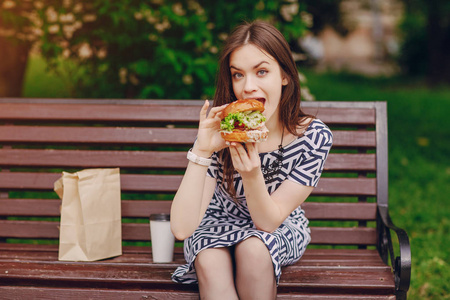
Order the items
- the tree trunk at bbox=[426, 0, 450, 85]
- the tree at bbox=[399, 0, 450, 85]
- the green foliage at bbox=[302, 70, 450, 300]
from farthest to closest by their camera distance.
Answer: the tree trunk at bbox=[426, 0, 450, 85] → the tree at bbox=[399, 0, 450, 85] → the green foliage at bbox=[302, 70, 450, 300]

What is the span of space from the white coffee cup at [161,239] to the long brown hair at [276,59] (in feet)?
1.39

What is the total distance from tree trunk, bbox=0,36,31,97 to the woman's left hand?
4.27 meters

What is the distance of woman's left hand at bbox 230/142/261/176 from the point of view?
2.34m

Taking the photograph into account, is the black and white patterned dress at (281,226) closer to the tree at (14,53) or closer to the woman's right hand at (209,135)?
the woman's right hand at (209,135)

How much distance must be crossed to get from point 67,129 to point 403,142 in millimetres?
5336

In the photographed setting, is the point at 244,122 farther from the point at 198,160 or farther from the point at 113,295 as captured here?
the point at 113,295

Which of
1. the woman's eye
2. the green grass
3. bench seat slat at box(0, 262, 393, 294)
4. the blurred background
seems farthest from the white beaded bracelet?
the green grass

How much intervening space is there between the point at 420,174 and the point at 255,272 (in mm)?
4380

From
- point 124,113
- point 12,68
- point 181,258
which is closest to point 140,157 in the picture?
point 124,113

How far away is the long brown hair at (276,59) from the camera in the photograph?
8.27 ft

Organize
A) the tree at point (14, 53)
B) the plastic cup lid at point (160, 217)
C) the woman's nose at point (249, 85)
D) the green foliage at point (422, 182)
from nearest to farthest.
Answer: the woman's nose at point (249, 85) → the plastic cup lid at point (160, 217) → the green foliage at point (422, 182) → the tree at point (14, 53)

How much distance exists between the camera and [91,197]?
116 inches

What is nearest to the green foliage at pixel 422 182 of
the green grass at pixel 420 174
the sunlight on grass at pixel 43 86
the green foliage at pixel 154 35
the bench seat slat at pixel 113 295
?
the green grass at pixel 420 174

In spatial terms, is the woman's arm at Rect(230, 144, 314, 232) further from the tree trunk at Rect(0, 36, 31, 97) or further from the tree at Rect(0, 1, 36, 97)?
the tree trunk at Rect(0, 36, 31, 97)
